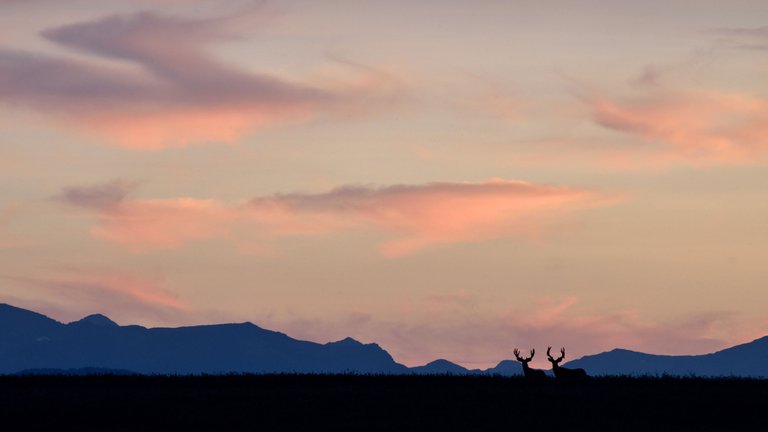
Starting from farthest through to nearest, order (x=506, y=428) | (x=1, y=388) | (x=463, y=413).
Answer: (x=1, y=388)
(x=463, y=413)
(x=506, y=428)

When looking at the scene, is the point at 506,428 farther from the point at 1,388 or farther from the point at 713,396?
the point at 1,388

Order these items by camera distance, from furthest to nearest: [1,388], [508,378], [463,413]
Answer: [508,378], [1,388], [463,413]

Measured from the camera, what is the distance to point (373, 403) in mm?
46656

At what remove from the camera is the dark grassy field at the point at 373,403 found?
42.4 metres

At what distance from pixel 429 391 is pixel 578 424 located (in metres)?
8.96

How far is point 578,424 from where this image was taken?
1660 inches

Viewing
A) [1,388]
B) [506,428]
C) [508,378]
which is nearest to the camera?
[506,428]

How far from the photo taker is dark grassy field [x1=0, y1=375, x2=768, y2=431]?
4241 cm

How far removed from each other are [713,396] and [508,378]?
9.82 metres

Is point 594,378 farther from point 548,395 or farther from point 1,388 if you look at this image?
point 1,388

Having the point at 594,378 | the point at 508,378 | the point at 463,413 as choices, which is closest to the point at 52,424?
the point at 463,413

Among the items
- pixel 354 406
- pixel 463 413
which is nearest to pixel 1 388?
pixel 354 406

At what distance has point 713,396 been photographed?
48.5 m

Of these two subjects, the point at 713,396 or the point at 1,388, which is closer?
the point at 713,396
